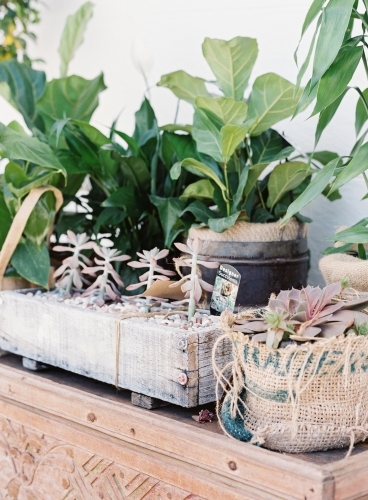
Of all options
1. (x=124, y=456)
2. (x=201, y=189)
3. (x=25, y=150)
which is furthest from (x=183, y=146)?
(x=124, y=456)

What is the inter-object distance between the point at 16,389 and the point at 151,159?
24.0 inches

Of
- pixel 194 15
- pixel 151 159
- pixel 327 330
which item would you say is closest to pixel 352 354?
pixel 327 330

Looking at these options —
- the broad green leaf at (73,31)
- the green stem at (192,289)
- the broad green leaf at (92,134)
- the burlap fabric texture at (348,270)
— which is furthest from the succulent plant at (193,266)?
the broad green leaf at (73,31)

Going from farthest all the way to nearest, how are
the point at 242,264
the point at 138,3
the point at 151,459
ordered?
1. the point at 138,3
2. the point at 242,264
3. the point at 151,459

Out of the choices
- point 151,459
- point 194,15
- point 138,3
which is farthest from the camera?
point 138,3

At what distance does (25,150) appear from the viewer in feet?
4.66

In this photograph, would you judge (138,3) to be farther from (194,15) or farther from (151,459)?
(151,459)

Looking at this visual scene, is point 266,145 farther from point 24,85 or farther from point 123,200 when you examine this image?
point 24,85

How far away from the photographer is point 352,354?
96cm

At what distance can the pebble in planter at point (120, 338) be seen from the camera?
3.73 feet

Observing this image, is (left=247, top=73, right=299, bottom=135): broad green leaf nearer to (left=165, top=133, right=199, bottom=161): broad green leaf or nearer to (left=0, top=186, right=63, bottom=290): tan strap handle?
(left=165, top=133, right=199, bottom=161): broad green leaf

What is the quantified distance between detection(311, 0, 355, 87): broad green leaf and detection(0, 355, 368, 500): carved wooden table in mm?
548

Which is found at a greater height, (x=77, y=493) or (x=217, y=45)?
(x=217, y=45)

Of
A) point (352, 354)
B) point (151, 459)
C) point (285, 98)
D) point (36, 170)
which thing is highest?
point (285, 98)
